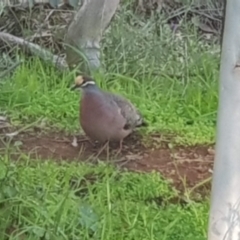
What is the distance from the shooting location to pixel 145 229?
3947 millimetres

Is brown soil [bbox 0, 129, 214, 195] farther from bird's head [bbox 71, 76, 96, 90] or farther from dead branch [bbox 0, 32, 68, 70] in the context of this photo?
dead branch [bbox 0, 32, 68, 70]

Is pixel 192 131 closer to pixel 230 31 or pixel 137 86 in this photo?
pixel 137 86

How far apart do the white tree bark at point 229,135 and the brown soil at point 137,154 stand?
1.65 metres

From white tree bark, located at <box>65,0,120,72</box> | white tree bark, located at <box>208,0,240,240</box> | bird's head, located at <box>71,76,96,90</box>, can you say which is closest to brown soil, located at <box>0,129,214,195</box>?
bird's head, located at <box>71,76,96,90</box>

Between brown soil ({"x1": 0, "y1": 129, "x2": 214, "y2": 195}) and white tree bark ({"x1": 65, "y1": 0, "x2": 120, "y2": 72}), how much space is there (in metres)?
1.28

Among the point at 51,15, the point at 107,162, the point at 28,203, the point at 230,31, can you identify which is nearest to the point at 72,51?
the point at 51,15

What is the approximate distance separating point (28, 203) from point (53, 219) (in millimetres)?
142

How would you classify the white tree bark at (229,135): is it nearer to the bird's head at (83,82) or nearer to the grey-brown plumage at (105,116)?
the grey-brown plumage at (105,116)

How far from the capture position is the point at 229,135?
9.71 ft

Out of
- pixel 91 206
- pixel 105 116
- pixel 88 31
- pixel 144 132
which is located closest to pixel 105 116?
pixel 105 116

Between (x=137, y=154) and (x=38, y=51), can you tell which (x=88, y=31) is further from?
(x=137, y=154)

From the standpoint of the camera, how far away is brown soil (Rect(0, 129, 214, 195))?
16.2 ft

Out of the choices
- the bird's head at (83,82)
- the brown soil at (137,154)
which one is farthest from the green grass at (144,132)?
the bird's head at (83,82)

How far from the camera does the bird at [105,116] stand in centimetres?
520
